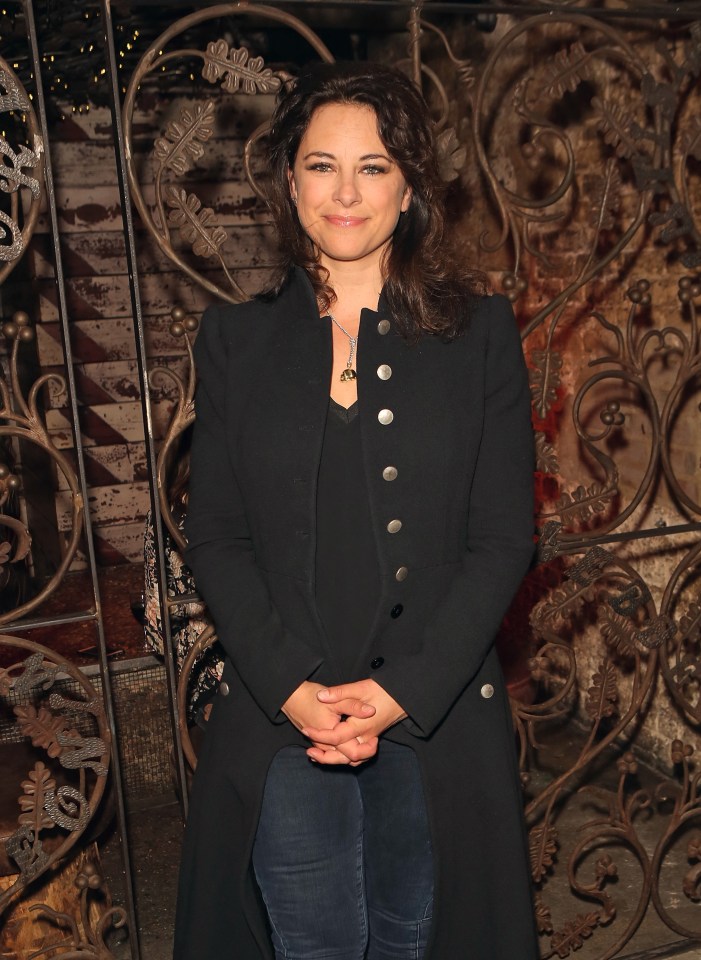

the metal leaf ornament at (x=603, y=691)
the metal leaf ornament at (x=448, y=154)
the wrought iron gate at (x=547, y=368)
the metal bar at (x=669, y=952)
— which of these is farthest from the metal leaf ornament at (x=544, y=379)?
the metal bar at (x=669, y=952)

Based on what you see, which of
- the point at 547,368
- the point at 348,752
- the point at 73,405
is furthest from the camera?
the point at 547,368

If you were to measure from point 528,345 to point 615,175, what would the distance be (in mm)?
2229

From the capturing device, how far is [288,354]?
1.98 metres

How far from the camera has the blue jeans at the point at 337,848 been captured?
194 centimetres

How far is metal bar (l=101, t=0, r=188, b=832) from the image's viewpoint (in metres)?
2.11

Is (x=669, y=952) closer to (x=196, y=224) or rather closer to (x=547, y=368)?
(x=547, y=368)

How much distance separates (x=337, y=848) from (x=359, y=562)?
543 mm

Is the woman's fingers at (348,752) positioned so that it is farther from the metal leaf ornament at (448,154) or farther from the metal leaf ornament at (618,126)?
the metal leaf ornament at (618,126)

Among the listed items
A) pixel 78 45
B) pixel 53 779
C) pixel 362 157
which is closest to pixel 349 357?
pixel 362 157

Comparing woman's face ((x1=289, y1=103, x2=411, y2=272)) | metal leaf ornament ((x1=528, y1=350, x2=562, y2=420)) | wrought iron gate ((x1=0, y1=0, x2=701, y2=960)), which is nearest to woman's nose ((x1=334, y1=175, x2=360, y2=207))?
woman's face ((x1=289, y1=103, x2=411, y2=272))

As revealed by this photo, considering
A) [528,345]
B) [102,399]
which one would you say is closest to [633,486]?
[528,345]

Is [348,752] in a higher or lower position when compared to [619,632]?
higher

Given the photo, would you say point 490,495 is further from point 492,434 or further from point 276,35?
point 276,35

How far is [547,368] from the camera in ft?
8.19
